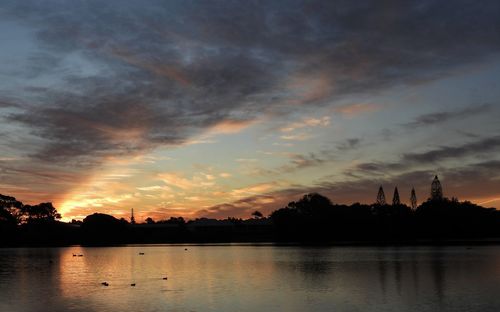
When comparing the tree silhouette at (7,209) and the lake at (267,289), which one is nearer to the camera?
the lake at (267,289)

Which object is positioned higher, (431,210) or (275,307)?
(431,210)

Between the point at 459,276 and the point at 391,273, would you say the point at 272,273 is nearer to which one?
the point at 391,273

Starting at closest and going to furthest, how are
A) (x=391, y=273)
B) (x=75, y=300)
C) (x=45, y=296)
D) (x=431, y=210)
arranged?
1. (x=75, y=300)
2. (x=45, y=296)
3. (x=391, y=273)
4. (x=431, y=210)

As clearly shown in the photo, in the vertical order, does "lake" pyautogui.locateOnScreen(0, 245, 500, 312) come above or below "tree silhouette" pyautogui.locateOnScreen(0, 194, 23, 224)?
below

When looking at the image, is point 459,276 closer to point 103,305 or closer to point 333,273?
point 333,273

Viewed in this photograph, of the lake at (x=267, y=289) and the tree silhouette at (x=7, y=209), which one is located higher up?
the tree silhouette at (x=7, y=209)

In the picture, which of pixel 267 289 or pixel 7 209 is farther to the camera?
pixel 7 209

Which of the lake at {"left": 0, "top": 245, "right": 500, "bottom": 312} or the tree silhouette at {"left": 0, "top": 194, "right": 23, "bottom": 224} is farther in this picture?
the tree silhouette at {"left": 0, "top": 194, "right": 23, "bottom": 224}

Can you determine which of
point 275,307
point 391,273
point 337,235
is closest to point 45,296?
point 275,307

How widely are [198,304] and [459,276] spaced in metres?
32.5

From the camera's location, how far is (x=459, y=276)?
193 ft

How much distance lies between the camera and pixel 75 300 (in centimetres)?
4416

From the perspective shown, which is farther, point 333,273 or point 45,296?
point 333,273

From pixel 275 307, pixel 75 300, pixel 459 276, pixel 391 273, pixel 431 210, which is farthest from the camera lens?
pixel 431 210
